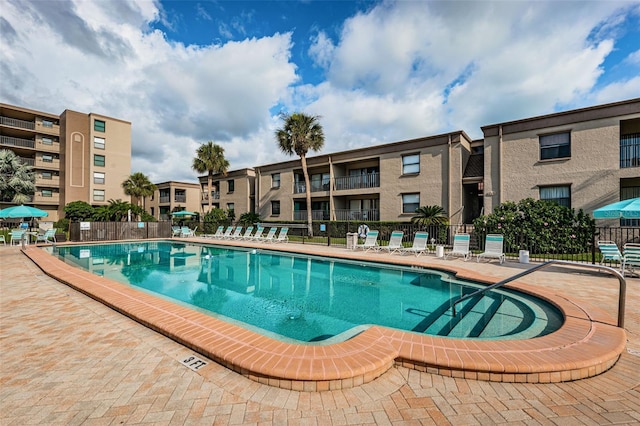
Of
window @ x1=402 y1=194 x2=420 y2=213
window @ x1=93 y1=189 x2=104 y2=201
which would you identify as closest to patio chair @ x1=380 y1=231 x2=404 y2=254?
window @ x1=402 y1=194 x2=420 y2=213

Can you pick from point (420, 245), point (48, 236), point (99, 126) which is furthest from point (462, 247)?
point (99, 126)

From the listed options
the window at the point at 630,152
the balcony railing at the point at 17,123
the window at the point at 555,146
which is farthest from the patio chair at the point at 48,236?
the window at the point at 630,152

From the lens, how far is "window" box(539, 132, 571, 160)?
15.4 metres

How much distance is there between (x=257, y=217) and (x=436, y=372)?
86.3 feet

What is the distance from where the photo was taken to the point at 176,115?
3294 centimetres

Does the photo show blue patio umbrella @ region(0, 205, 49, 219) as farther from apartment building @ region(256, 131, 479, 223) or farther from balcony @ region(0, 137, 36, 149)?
balcony @ region(0, 137, 36, 149)

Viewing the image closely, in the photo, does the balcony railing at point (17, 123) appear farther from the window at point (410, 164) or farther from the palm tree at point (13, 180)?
the window at point (410, 164)

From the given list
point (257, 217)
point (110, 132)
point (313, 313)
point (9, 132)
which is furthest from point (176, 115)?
point (313, 313)

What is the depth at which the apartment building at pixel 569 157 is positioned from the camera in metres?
14.1

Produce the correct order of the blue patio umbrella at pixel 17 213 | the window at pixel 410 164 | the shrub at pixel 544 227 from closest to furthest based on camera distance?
the shrub at pixel 544 227
the blue patio umbrella at pixel 17 213
the window at pixel 410 164

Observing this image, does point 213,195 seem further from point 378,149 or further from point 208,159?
point 378,149

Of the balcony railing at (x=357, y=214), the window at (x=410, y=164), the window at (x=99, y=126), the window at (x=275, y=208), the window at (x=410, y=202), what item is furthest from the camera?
the window at (x=99, y=126)

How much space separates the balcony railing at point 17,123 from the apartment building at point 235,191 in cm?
2116

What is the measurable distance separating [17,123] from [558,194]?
5341 centimetres
